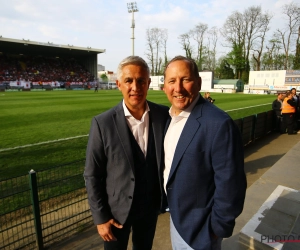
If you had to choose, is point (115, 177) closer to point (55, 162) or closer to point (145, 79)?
point (145, 79)

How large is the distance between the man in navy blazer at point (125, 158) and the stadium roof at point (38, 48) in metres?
45.6

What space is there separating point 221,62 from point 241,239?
6129cm

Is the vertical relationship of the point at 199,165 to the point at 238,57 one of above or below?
below

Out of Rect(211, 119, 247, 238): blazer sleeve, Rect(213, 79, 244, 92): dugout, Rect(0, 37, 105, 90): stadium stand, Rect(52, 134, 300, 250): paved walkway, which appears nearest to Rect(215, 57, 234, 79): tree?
Rect(213, 79, 244, 92): dugout

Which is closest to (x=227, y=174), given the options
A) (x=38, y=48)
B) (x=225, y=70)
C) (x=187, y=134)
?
(x=187, y=134)

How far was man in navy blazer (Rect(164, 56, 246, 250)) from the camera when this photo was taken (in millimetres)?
1441

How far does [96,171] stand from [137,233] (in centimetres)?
84

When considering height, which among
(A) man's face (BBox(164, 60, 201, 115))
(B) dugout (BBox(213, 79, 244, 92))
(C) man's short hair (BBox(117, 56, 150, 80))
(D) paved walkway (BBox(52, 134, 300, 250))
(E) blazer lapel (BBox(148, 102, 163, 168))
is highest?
(B) dugout (BBox(213, 79, 244, 92))

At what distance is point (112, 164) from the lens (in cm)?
186

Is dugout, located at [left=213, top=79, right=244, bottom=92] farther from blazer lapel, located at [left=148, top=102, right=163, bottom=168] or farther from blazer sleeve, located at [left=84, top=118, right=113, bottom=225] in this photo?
blazer sleeve, located at [left=84, top=118, right=113, bottom=225]

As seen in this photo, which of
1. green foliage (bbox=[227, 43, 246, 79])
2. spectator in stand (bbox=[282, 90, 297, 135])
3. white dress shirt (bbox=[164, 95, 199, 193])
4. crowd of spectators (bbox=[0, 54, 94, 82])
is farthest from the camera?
green foliage (bbox=[227, 43, 246, 79])

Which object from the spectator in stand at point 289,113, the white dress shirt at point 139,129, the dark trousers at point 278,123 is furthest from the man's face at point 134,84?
the dark trousers at point 278,123

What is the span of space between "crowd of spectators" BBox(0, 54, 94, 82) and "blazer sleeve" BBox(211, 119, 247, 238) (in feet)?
161

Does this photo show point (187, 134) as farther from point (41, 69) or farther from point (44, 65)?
point (44, 65)
